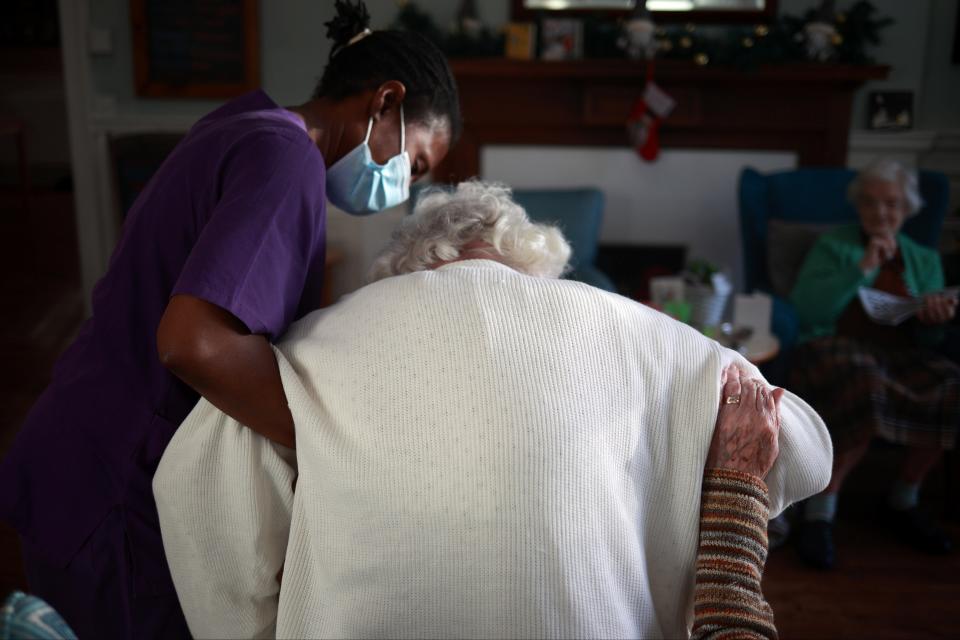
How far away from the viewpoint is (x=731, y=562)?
0.97 metres

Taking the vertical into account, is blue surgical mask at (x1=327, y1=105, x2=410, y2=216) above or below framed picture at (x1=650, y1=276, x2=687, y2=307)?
above

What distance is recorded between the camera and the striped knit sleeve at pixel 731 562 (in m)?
0.95

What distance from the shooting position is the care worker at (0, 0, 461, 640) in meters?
0.94

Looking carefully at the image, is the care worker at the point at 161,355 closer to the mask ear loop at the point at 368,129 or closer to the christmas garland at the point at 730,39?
the mask ear loop at the point at 368,129

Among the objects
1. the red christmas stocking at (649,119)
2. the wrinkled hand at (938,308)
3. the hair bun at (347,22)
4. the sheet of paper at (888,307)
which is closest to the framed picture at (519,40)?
the red christmas stocking at (649,119)

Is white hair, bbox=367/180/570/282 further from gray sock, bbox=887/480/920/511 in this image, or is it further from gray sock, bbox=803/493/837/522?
gray sock, bbox=887/480/920/511

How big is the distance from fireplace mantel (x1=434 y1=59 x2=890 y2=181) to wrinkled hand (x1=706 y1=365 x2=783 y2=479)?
9.57 feet

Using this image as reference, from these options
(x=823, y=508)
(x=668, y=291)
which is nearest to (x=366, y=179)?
(x=668, y=291)

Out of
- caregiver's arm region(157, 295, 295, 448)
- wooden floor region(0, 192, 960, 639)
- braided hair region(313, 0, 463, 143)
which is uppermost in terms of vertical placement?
braided hair region(313, 0, 463, 143)

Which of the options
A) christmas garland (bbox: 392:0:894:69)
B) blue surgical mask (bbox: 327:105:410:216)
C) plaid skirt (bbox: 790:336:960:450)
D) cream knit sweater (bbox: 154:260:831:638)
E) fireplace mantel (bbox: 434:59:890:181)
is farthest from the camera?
fireplace mantel (bbox: 434:59:890:181)

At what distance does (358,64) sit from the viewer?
129 centimetres

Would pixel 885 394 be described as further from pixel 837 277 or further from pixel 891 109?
pixel 891 109

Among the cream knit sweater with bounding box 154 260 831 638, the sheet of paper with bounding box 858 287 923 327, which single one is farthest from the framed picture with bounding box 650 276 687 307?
the cream knit sweater with bounding box 154 260 831 638

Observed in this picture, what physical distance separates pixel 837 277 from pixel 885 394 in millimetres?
420
